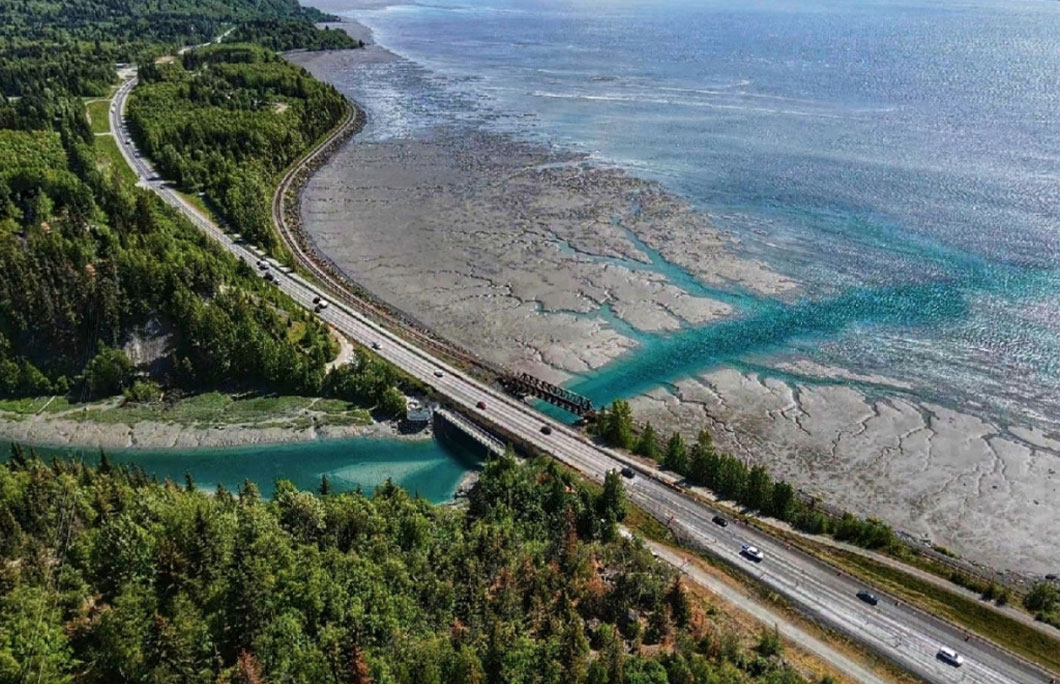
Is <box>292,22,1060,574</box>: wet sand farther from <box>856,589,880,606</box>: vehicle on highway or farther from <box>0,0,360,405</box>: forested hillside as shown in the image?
<box>0,0,360,405</box>: forested hillside

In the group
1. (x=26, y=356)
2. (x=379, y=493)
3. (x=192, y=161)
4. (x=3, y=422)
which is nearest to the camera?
(x=379, y=493)

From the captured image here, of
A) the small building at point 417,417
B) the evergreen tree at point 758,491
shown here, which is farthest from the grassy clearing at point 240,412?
the evergreen tree at point 758,491

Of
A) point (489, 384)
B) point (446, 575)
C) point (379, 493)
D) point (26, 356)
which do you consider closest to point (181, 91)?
point (26, 356)

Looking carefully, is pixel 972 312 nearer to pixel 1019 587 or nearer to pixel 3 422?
pixel 1019 587

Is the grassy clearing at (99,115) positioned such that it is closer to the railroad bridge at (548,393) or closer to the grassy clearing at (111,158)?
the grassy clearing at (111,158)

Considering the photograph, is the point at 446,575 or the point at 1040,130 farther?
the point at 1040,130

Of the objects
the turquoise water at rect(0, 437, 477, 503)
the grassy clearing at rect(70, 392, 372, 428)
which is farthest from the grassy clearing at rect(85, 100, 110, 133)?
the turquoise water at rect(0, 437, 477, 503)
